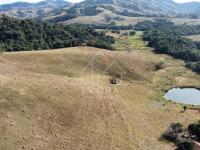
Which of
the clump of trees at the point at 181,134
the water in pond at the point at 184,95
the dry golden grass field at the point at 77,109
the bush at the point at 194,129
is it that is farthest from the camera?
the water in pond at the point at 184,95

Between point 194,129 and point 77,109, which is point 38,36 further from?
point 194,129

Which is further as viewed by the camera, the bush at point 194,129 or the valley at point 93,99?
the bush at point 194,129

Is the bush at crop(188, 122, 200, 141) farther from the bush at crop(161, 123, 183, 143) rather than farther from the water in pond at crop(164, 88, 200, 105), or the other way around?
the water in pond at crop(164, 88, 200, 105)

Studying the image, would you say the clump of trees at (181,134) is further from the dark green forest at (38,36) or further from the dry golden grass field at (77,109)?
the dark green forest at (38,36)

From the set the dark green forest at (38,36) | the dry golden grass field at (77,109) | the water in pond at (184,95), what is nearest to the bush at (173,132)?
the dry golden grass field at (77,109)

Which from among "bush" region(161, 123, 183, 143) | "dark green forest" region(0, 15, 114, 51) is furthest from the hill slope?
"dark green forest" region(0, 15, 114, 51)

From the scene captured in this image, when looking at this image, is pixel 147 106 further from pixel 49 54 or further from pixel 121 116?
pixel 49 54

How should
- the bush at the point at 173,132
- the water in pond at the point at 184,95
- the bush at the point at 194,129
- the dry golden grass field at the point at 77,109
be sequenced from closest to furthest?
1. the dry golden grass field at the point at 77,109
2. the bush at the point at 173,132
3. the bush at the point at 194,129
4. the water in pond at the point at 184,95
